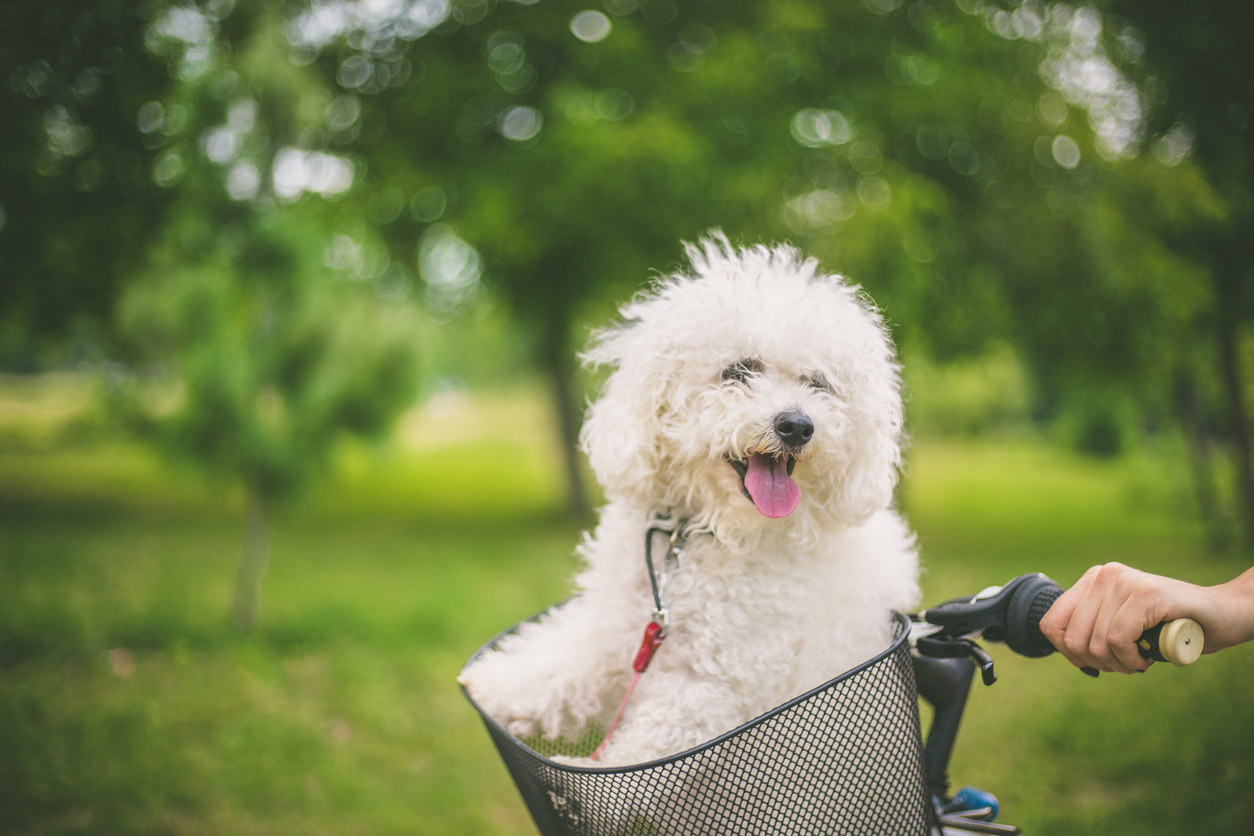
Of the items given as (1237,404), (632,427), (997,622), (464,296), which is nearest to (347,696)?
(632,427)

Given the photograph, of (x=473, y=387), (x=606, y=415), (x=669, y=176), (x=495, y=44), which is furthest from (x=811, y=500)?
(x=473, y=387)

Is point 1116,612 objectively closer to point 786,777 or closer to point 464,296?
point 786,777

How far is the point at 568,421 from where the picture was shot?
477 inches

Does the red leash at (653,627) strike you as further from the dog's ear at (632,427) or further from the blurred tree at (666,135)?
the blurred tree at (666,135)

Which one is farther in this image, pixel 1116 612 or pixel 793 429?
pixel 793 429

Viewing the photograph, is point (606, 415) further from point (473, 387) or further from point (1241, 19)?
point (473, 387)

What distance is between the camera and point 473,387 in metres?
27.9

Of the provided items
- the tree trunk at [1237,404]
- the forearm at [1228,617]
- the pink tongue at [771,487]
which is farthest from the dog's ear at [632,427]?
the tree trunk at [1237,404]

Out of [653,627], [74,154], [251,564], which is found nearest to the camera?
[653,627]

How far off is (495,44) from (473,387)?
61.1 ft

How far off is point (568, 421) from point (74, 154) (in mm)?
7302

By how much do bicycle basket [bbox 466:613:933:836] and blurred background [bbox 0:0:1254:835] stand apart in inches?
61.1

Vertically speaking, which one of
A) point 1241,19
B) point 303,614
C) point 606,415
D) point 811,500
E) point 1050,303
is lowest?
point 303,614

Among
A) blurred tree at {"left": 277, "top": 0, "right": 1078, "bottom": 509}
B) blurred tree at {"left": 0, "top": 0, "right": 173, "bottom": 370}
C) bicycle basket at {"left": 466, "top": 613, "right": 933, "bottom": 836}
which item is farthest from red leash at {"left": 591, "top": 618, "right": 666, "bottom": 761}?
blurred tree at {"left": 0, "top": 0, "right": 173, "bottom": 370}
